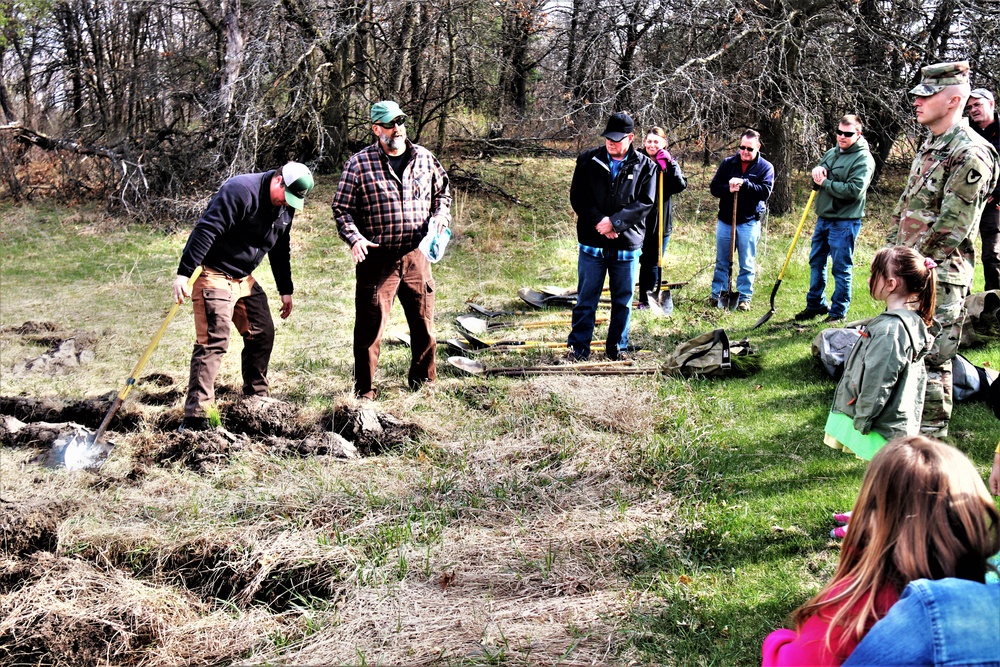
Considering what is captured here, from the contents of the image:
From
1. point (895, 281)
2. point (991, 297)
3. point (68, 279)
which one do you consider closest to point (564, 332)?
point (991, 297)

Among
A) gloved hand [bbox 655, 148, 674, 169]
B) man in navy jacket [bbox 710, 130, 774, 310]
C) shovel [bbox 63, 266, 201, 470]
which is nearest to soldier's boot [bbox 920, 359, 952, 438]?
man in navy jacket [bbox 710, 130, 774, 310]

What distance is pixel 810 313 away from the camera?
306 inches

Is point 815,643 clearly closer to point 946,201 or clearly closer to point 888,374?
point 888,374

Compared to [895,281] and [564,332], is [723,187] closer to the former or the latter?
[564,332]

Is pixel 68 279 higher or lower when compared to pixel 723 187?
lower

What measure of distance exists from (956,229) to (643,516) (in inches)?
97.8

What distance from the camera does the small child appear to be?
3.59 metres

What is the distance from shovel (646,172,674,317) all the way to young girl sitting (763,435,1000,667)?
20.6 ft

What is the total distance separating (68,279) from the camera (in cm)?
1025

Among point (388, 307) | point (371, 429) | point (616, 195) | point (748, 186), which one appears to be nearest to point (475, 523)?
point (371, 429)

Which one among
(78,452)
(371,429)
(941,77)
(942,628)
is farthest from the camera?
(371,429)

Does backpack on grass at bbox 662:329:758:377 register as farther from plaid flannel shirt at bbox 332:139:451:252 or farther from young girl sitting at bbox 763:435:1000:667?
young girl sitting at bbox 763:435:1000:667

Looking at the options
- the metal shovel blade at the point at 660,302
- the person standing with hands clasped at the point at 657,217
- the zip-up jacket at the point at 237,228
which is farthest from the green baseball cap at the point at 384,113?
the metal shovel blade at the point at 660,302

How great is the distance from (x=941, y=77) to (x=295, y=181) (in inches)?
157
